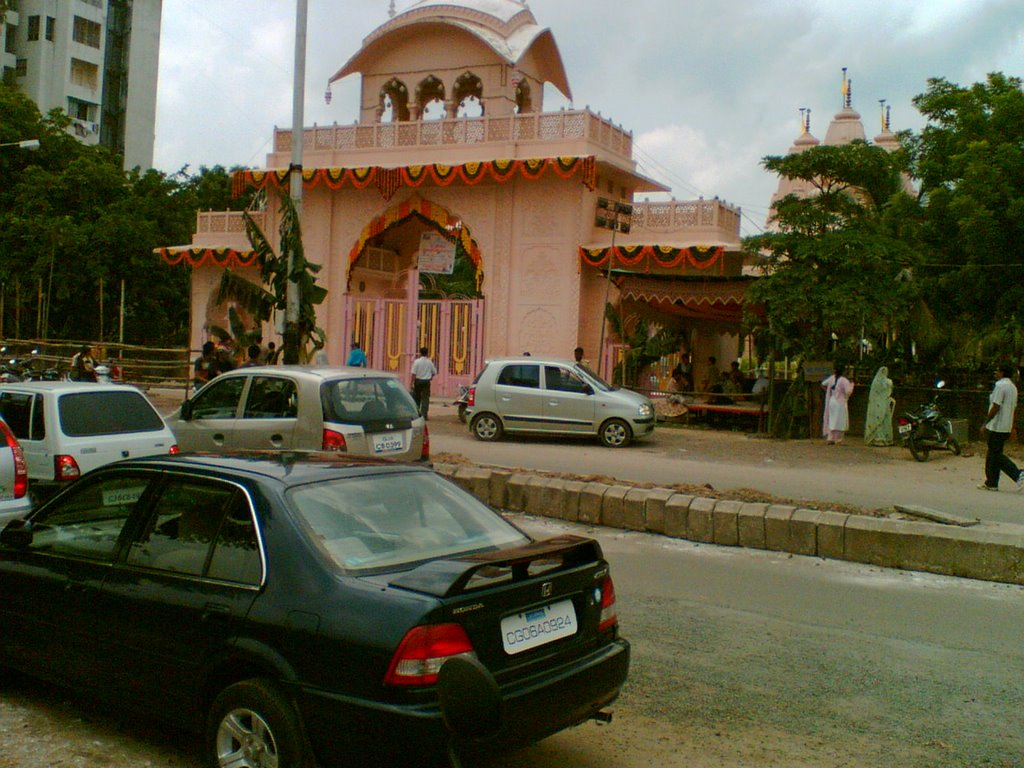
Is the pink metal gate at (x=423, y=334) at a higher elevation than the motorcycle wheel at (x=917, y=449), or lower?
higher

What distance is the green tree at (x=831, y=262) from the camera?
1744cm

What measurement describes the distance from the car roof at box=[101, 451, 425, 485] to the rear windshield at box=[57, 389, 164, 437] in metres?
5.24

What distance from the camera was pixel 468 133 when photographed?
83.9ft

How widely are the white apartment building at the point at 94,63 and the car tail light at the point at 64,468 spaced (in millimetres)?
48500

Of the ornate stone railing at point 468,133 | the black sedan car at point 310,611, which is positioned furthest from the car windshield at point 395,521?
the ornate stone railing at point 468,133

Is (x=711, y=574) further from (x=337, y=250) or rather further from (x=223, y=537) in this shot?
(x=337, y=250)

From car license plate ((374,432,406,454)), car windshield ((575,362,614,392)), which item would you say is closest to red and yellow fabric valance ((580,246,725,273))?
car windshield ((575,362,614,392))

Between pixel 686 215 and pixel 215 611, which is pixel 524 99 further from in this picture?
pixel 215 611

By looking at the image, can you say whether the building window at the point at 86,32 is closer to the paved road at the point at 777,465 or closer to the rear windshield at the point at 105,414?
the paved road at the point at 777,465

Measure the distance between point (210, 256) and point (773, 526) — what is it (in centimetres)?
2308

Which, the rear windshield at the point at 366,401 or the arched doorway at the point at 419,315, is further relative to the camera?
the arched doorway at the point at 419,315

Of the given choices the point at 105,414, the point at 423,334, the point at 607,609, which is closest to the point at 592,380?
the point at 423,334

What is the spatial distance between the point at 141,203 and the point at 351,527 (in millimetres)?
36296

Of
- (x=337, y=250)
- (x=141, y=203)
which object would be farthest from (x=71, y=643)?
(x=141, y=203)
